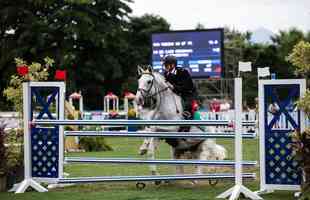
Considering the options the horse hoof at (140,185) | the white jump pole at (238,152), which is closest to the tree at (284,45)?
the horse hoof at (140,185)

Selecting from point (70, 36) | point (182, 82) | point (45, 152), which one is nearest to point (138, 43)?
point (70, 36)

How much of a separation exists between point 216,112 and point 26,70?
56.3 ft

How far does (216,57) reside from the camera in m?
26.5

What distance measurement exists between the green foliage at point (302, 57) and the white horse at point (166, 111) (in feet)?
8.03

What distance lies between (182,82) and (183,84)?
0.04 metres

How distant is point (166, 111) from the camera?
32.0 feet

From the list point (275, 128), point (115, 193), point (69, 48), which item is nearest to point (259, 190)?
point (275, 128)

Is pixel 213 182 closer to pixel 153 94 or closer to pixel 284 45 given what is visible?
pixel 153 94

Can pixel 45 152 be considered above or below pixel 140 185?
above

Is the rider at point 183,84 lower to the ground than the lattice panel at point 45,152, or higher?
higher

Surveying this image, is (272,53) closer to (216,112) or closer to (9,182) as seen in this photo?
(216,112)

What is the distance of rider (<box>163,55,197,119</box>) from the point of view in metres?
9.93

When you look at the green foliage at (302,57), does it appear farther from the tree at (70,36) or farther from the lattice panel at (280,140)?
the tree at (70,36)

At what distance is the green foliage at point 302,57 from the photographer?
25.4 feet
